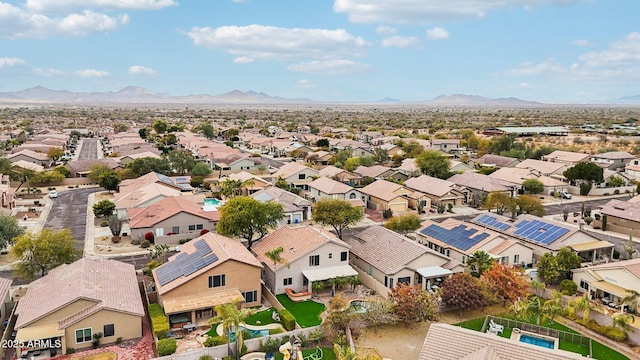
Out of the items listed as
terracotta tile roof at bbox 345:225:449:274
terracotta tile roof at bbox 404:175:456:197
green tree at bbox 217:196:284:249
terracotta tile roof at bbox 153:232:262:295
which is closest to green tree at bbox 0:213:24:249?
terracotta tile roof at bbox 153:232:262:295

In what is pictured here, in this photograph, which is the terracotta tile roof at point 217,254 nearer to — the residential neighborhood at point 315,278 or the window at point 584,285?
the residential neighborhood at point 315,278

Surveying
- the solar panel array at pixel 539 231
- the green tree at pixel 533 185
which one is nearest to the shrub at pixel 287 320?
the solar panel array at pixel 539 231

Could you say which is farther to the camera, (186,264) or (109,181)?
(109,181)

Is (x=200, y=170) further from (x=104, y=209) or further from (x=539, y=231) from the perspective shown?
(x=539, y=231)

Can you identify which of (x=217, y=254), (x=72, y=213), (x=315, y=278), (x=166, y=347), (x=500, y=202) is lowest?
(x=72, y=213)

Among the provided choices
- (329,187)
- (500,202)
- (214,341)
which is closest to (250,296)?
(214,341)

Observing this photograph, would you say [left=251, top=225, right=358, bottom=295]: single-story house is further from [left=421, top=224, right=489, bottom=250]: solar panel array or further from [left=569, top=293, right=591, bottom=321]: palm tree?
[left=569, top=293, right=591, bottom=321]: palm tree

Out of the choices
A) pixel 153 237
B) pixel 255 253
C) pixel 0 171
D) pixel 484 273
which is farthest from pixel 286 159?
pixel 484 273
